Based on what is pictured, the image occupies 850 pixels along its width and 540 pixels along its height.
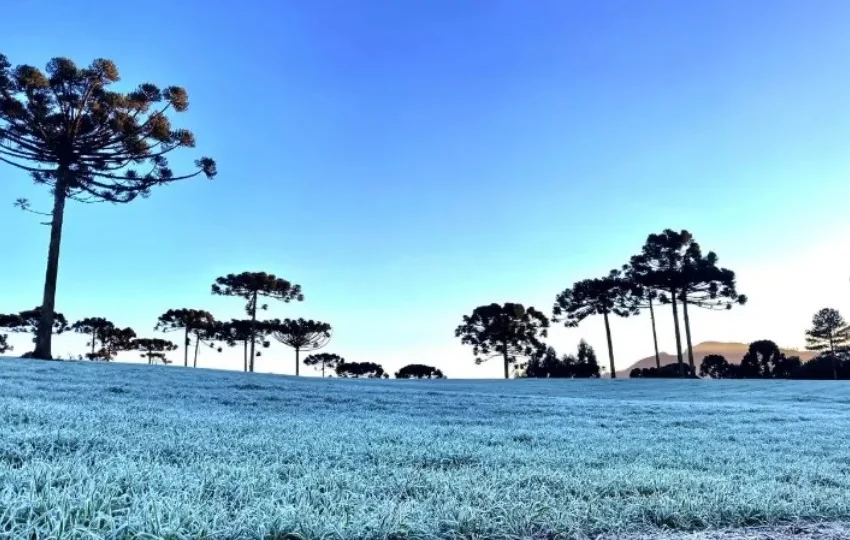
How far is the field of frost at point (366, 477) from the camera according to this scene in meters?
2.06

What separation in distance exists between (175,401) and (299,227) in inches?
716

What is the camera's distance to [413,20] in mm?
15781

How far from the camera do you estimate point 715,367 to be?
56.4 meters

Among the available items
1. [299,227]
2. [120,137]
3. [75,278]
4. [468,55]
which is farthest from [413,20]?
[75,278]

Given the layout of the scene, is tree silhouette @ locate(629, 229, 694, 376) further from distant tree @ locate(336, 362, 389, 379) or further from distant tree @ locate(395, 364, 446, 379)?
distant tree @ locate(336, 362, 389, 379)

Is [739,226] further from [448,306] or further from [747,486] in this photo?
[747,486]

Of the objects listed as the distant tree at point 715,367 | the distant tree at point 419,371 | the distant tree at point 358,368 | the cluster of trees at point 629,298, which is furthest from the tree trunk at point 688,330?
the distant tree at point 358,368

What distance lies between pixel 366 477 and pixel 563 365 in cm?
5443

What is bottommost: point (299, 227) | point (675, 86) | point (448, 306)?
point (448, 306)

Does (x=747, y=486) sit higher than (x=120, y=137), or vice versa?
(x=120, y=137)

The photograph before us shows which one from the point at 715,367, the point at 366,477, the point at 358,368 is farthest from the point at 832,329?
the point at 366,477

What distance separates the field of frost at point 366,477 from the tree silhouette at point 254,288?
37.8 metres

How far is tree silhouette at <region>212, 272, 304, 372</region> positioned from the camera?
1705 inches

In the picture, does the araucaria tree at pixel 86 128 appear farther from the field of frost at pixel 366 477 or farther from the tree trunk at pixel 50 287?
the field of frost at pixel 366 477
